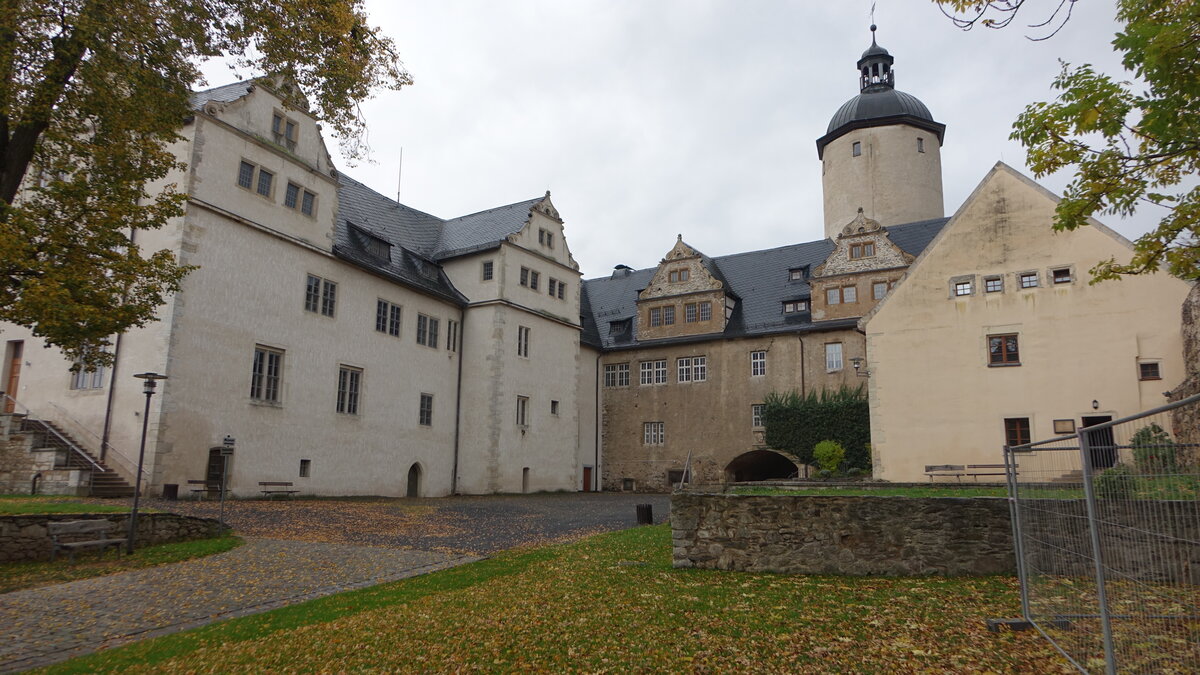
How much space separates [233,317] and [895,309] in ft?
70.7

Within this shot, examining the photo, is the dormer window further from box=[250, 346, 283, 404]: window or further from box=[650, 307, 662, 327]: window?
box=[650, 307, 662, 327]: window

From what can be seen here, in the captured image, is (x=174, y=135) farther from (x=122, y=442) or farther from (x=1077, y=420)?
(x=1077, y=420)

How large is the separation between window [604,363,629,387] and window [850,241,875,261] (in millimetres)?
13211

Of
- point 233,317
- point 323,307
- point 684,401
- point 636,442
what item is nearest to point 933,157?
point 684,401

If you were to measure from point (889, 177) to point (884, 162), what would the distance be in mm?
1044

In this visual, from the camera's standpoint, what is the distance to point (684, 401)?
129ft

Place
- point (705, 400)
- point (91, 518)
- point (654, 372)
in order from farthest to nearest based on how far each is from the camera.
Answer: point (654, 372), point (705, 400), point (91, 518)

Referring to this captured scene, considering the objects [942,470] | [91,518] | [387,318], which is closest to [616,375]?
[387,318]

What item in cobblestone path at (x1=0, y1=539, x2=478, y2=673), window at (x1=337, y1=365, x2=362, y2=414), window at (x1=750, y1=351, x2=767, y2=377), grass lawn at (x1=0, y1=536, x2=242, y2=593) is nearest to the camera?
cobblestone path at (x1=0, y1=539, x2=478, y2=673)

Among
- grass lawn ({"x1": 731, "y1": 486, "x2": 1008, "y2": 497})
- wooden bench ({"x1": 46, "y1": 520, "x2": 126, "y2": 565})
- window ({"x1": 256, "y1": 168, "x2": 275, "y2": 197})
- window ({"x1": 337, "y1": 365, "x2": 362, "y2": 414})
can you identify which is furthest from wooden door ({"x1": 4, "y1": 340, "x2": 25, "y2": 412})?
grass lawn ({"x1": 731, "y1": 486, "x2": 1008, "y2": 497})

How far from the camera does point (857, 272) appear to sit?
35562 mm

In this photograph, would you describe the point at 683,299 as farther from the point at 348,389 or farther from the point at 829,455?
the point at 348,389

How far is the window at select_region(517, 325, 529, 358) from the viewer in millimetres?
34844

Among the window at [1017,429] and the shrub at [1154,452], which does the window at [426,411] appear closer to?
the window at [1017,429]
